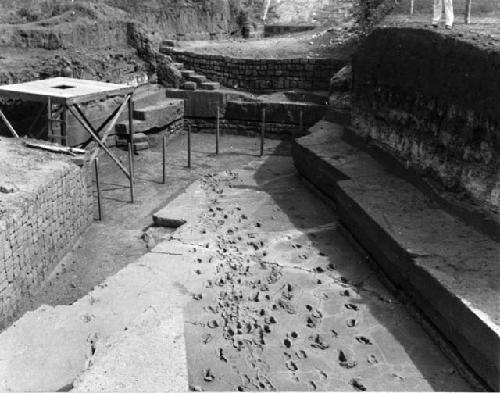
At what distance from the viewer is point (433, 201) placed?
7051 mm

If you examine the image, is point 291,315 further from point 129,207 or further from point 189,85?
point 189,85

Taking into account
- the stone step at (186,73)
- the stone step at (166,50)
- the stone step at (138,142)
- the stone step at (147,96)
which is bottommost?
the stone step at (138,142)

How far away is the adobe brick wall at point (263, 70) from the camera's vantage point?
611 inches

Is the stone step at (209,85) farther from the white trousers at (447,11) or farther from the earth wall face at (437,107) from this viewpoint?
the white trousers at (447,11)

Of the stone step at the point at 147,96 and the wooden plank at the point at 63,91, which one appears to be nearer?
the wooden plank at the point at 63,91

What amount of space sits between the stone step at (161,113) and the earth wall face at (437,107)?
19.8ft

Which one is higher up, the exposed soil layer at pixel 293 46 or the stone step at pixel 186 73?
the exposed soil layer at pixel 293 46

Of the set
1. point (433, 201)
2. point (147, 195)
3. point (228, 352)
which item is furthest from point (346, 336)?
point (147, 195)

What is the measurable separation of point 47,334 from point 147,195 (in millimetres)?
5395

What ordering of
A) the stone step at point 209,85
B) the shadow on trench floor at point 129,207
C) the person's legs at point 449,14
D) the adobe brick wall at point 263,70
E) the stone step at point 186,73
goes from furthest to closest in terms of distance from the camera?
the stone step at point 186,73 → the stone step at point 209,85 → the adobe brick wall at point 263,70 → the person's legs at point 449,14 → the shadow on trench floor at point 129,207

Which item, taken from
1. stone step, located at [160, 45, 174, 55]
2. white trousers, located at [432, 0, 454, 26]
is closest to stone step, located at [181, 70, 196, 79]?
stone step, located at [160, 45, 174, 55]

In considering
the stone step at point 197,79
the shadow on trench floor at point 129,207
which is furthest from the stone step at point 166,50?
the shadow on trench floor at point 129,207

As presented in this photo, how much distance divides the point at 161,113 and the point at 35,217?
7.94 m

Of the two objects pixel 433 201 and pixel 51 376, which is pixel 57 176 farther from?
pixel 433 201
